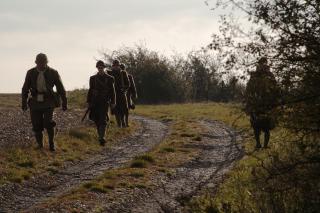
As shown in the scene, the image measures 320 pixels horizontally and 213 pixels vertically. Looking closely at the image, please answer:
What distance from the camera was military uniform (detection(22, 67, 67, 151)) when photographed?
14.2 meters

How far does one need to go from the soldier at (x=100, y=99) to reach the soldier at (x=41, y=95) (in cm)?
220

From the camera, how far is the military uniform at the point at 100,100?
53.7ft

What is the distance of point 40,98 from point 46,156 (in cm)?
162

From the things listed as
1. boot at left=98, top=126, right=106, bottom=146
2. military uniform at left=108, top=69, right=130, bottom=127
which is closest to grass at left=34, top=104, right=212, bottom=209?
boot at left=98, top=126, right=106, bottom=146

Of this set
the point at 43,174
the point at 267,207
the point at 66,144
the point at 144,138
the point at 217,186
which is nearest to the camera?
the point at 267,207

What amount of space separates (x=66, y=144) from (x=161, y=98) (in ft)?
120

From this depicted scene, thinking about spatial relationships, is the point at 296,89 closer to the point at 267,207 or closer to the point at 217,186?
the point at 267,207

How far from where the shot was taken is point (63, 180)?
11.0 m

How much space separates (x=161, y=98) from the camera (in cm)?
5184

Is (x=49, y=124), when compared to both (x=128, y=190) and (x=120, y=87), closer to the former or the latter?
(x=128, y=190)

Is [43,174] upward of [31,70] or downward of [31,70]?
downward

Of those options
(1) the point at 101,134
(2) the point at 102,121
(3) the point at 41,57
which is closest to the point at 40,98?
(3) the point at 41,57

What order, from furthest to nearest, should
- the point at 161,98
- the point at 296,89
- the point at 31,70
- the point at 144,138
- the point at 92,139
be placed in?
the point at 161,98 < the point at 144,138 < the point at 92,139 < the point at 31,70 < the point at 296,89

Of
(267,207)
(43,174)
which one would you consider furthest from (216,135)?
(267,207)
